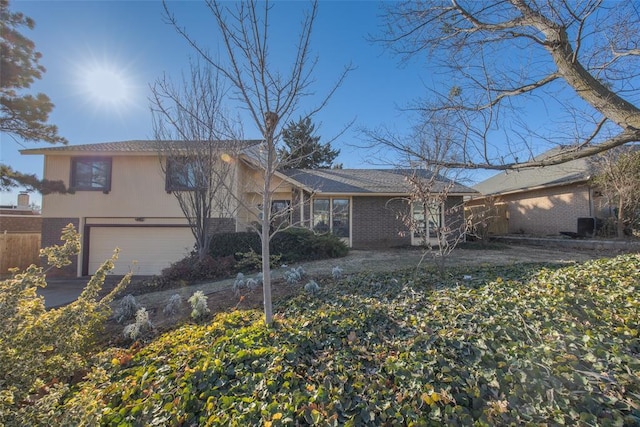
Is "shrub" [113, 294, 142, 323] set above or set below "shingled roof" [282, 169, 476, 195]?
below

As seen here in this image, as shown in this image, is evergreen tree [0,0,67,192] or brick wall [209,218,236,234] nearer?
brick wall [209,218,236,234]

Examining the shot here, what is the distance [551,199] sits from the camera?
1491cm

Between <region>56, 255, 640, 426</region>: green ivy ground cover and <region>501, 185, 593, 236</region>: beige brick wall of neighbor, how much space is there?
12.5m

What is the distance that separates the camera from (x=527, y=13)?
4195 millimetres

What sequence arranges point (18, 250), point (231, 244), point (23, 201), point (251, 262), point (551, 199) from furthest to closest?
point (23, 201) < point (551, 199) < point (18, 250) < point (231, 244) < point (251, 262)

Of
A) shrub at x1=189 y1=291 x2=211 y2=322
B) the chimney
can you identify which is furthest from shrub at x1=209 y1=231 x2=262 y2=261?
the chimney

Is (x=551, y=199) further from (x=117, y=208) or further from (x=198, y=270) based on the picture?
(x=117, y=208)

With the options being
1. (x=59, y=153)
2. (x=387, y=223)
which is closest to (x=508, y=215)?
(x=387, y=223)

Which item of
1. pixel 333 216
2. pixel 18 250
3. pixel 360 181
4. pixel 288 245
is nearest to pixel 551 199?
pixel 360 181

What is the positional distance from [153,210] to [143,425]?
34.9 ft

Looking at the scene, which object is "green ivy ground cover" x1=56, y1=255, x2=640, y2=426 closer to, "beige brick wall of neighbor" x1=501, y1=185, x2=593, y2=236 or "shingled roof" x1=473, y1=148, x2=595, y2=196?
"shingled roof" x1=473, y1=148, x2=595, y2=196

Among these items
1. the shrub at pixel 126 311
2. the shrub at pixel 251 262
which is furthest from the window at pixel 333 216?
the shrub at pixel 126 311

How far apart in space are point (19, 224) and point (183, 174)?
12125 millimetres

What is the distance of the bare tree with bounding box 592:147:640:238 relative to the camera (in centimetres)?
1032
